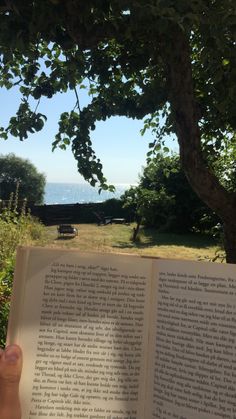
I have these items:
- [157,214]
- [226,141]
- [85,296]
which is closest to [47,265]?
[85,296]

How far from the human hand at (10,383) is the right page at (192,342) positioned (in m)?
0.40

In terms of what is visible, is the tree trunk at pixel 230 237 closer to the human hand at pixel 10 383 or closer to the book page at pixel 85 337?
the book page at pixel 85 337

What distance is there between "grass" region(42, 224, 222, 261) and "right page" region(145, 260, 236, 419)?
13535 millimetres

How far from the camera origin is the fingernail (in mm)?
1425

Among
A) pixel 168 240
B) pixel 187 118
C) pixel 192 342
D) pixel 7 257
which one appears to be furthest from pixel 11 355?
pixel 168 240

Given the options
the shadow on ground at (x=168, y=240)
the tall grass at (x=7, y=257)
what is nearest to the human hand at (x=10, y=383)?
the tall grass at (x=7, y=257)

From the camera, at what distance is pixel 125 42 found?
2.88 m

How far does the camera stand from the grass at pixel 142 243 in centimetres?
1710

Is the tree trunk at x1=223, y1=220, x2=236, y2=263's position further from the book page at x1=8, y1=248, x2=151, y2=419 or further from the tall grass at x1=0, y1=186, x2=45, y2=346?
the tall grass at x1=0, y1=186, x2=45, y2=346

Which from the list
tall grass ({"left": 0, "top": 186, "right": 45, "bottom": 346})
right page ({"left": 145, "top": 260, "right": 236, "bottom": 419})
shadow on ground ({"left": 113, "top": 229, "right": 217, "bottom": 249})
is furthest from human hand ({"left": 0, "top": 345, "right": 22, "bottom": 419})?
shadow on ground ({"left": 113, "top": 229, "right": 217, "bottom": 249})

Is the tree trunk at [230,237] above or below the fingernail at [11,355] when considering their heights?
above

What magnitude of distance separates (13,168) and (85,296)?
35.9 metres

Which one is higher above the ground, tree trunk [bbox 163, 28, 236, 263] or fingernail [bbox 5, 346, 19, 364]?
tree trunk [bbox 163, 28, 236, 263]

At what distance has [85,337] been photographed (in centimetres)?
149
